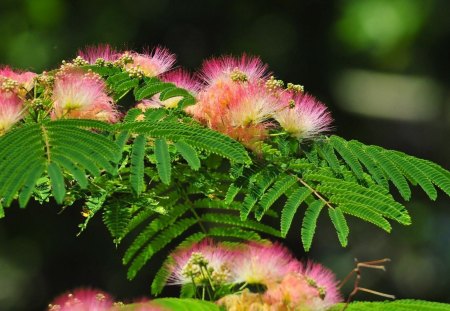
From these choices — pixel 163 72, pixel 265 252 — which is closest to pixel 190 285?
pixel 265 252

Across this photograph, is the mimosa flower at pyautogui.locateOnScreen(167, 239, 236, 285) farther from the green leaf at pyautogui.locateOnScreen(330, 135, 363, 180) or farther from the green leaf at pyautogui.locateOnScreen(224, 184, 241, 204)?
the green leaf at pyautogui.locateOnScreen(330, 135, 363, 180)

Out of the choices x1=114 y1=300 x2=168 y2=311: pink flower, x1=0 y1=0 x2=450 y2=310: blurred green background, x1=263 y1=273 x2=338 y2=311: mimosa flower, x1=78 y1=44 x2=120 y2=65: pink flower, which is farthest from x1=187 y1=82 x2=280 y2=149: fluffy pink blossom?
x1=0 y1=0 x2=450 y2=310: blurred green background

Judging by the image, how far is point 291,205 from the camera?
210cm

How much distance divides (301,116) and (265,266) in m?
0.55

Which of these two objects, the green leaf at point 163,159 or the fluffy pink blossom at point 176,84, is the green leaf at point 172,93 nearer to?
the fluffy pink blossom at point 176,84

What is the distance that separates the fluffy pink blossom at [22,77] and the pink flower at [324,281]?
0.63m

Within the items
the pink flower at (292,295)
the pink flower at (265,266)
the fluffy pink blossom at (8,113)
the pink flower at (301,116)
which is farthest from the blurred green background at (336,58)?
the pink flower at (292,295)

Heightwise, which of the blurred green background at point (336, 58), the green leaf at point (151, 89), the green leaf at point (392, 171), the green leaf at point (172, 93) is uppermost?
the blurred green background at point (336, 58)

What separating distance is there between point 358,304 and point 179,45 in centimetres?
601

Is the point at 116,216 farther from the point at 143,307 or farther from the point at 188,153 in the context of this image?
the point at 143,307

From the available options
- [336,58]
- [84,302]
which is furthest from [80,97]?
[336,58]

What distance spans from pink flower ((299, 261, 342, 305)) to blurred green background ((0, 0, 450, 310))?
5.67m

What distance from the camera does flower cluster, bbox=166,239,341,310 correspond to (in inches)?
59.5

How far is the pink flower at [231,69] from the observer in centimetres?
213
